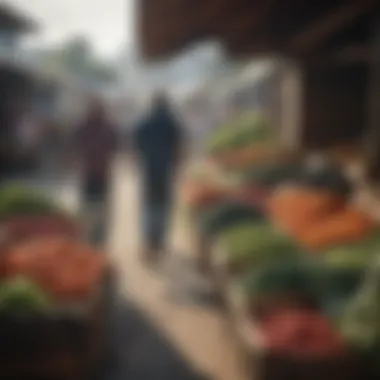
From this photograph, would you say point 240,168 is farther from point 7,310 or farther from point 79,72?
point 79,72

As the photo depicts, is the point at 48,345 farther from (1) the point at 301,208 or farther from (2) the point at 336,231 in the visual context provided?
(1) the point at 301,208

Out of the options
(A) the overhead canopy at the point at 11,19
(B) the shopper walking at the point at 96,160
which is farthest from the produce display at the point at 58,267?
(A) the overhead canopy at the point at 11,19

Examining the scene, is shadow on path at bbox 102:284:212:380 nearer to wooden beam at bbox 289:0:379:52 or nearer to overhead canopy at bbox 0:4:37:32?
wooden beam at bbox 289:0:379:52

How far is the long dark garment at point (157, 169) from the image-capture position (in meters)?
7.50

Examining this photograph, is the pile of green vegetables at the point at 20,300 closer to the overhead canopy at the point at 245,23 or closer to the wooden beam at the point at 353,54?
the overhead canopy at the point at 245,23

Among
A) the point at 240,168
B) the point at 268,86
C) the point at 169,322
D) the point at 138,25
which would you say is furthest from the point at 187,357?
the point at 268,86

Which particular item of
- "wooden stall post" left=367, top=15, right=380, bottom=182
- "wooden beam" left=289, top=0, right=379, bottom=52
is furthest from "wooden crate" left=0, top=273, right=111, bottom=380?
"wooden stall post" left=367, top=15, right=380, bottom=182

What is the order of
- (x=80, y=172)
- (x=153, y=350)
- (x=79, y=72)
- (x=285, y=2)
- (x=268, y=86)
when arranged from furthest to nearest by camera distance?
1. (x=79, y=72)
2. (x=268, y=86)
3. (x=80, y=172)
4. (x=285, y=2)
5. (x=153, y=350)

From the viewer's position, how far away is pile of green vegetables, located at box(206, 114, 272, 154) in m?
13.5

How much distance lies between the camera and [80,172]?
7195 millimetres

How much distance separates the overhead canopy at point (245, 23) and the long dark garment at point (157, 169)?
0.65m

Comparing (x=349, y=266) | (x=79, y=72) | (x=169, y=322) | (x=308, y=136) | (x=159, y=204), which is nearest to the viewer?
(x=349, y=266)

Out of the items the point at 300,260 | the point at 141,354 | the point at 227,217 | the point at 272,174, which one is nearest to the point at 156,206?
the point at 272,174

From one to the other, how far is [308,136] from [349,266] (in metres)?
6.66
